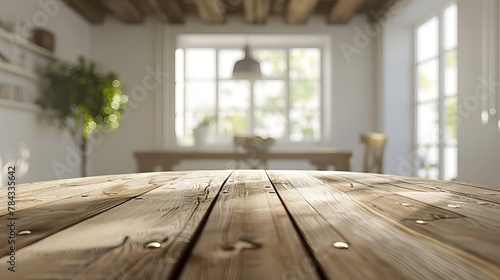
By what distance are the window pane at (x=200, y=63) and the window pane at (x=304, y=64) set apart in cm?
99

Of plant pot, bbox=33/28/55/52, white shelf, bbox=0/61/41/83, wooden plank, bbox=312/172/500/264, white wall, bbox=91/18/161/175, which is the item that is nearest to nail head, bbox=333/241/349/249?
wooden plank, bbox=312/172/500/264

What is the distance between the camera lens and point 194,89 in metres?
6.49

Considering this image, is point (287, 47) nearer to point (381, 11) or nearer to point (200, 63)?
point (200, 63)

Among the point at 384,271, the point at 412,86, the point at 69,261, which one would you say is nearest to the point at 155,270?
the point at 69,261

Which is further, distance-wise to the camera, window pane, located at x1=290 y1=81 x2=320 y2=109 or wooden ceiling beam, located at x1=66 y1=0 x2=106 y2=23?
window pane, located at x1=290 y1=81 x2=320 y2=109

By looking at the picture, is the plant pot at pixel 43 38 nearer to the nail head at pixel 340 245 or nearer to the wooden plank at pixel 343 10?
the wooden plank at pixel 343 10

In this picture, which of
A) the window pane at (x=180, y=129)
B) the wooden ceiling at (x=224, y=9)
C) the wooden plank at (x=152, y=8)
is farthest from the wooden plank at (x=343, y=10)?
the window pane at (x=180, y=129)

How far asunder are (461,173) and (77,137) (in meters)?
4.05

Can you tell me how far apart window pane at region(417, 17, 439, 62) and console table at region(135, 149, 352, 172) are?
186cm

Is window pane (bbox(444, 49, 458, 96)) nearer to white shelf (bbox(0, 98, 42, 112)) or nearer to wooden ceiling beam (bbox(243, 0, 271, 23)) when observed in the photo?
wooden ceiling beam (bbox(243, 0, 271, 23))

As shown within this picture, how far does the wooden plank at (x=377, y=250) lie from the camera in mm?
433

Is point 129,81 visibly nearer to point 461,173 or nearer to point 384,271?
point 461,173

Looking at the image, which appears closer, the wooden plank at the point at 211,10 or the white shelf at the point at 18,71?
the white shelf at the point at 18,71

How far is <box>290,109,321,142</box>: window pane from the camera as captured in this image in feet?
21.4
